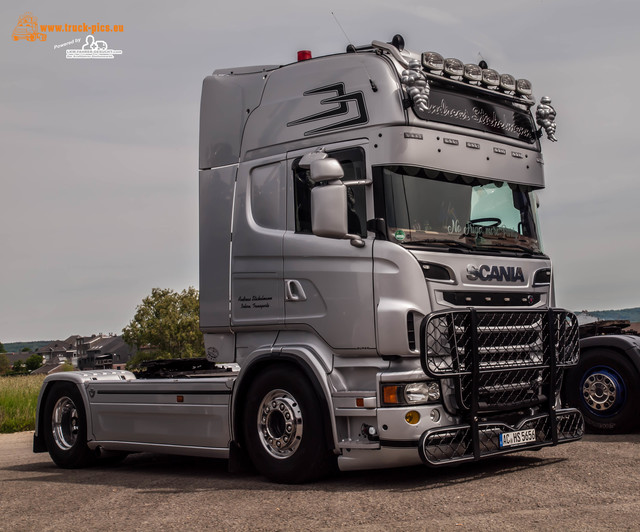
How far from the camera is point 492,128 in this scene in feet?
29.4

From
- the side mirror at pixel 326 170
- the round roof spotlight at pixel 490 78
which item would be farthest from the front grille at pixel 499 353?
the round roof spotlight at pixel 490 78

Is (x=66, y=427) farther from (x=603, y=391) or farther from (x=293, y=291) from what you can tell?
(x=603, y=391)

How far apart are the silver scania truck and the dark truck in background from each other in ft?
6.37

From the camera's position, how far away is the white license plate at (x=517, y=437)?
808 centimetres

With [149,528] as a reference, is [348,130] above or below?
above

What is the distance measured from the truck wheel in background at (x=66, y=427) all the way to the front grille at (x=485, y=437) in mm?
Answer: 5086

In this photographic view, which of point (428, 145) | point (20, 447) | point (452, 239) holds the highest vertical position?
point (428, 145)

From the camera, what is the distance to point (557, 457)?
9078 mm

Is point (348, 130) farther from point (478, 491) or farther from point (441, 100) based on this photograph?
point (478, 491)

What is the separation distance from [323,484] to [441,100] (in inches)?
147

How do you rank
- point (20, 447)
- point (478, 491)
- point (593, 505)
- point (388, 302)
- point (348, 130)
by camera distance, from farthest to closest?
1. point (20, 447)
2. point (348, 130)
3. point (388, 302)
4. point (478, 491)
5. point (593, 505)

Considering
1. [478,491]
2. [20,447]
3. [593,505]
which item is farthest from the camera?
[20,447]

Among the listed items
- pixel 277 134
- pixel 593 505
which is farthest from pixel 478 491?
pixel 277 134

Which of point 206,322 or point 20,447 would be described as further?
point 20,447
